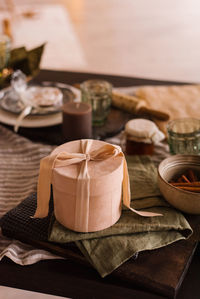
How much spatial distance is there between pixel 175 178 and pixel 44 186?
0.92ft

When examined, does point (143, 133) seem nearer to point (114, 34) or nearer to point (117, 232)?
point (117, 232)

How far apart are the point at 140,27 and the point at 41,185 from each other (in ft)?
10.1

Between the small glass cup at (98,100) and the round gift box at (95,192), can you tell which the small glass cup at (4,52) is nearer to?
the small glass cup at (98,100)

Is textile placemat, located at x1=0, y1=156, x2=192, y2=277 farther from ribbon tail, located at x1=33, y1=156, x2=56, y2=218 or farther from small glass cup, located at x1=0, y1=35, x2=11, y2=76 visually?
small glass cup, located at x1=0, y1=35, x2=11, y2=76

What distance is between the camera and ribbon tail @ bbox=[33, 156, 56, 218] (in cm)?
68

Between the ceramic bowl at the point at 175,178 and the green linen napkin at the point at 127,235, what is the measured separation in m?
0.02

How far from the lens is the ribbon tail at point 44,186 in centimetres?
68

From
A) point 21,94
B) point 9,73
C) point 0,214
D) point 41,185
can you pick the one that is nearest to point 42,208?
point 41,185

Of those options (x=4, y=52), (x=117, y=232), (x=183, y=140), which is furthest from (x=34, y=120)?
(x=117, y=232)

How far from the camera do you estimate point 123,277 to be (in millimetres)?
646

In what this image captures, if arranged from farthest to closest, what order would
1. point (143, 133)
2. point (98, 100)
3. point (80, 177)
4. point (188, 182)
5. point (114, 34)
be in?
point (114, 34) → point (98, 100) → point (143, 133) → point (188, 182) → point (80, 177)

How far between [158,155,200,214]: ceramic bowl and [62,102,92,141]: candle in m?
0.26

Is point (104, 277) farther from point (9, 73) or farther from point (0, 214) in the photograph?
point (9, 73)

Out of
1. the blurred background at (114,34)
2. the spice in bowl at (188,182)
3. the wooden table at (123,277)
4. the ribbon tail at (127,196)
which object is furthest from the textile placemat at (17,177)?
the blurred background at (114,34)
